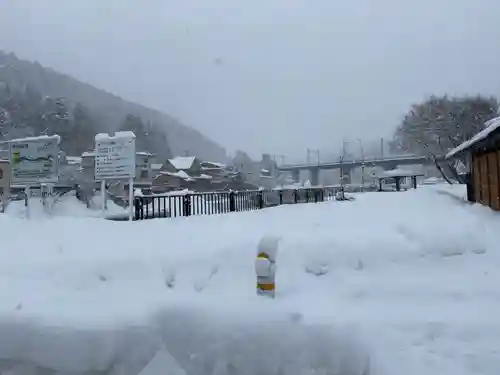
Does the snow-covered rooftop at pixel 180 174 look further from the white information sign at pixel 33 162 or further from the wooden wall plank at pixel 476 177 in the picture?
the wooden wall plank at pixel 476 177

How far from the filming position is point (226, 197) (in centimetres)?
1472

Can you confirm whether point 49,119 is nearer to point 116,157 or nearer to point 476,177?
point 116,157

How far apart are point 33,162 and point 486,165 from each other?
1236 centimetres

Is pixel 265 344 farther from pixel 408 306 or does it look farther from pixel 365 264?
pixel 365 264

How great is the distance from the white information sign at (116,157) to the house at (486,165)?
8.73 metres

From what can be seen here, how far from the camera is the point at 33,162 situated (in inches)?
437

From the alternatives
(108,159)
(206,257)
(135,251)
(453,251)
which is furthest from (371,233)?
(108,159)

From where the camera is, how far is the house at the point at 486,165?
10594 mm

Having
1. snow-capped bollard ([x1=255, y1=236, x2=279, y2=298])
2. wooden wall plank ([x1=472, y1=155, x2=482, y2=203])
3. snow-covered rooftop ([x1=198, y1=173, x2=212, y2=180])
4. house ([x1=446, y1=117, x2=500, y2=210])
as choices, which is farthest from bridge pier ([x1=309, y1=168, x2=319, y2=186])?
snow-capped bollard ([x1=255, y1=236, x2=279, y2=298])

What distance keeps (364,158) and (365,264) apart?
207 feet

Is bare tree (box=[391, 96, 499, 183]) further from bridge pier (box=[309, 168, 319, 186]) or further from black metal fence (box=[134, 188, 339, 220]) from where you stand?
bridge pier (box=[309, 168, 319, 186])

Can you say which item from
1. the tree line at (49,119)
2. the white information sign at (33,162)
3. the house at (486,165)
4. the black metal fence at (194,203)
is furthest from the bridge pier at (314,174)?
the white information sign at (33,162)

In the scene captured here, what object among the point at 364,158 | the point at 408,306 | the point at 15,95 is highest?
the point at 15,95

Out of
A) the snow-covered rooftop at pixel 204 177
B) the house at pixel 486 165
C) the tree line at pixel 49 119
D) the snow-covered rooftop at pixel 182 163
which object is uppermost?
the tree line at pixel 49 119
